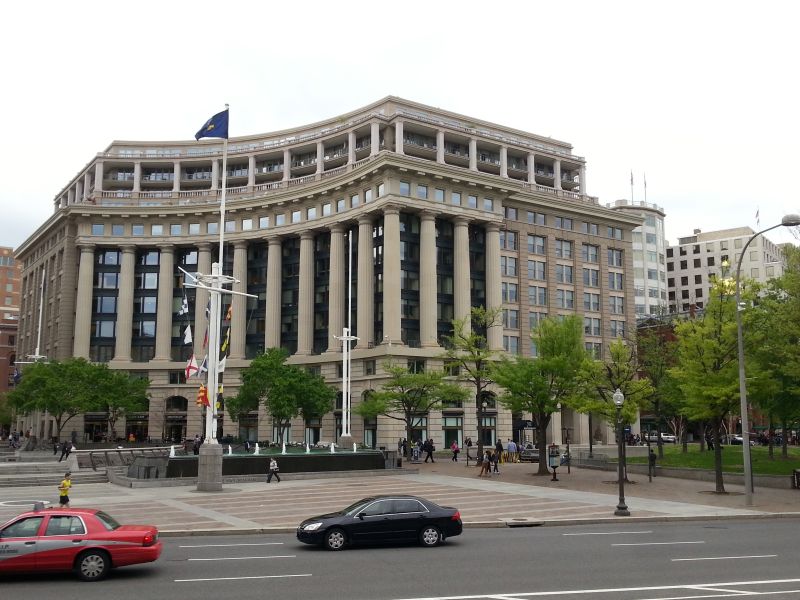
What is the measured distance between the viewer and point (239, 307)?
9306 cm

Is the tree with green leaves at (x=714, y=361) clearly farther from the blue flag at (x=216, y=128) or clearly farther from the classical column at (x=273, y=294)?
the classical column at (x=273, y=294)

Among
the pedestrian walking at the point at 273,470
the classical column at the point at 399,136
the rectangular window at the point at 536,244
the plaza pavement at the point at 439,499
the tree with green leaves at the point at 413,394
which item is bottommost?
the plaza pavement at the point at 439,499

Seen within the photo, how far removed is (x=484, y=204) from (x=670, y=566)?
70.0 meters

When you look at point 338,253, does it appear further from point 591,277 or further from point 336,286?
point 591,277

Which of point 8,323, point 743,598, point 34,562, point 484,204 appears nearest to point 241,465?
point 34,562

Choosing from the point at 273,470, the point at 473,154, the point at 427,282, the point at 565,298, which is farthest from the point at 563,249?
the point at 273,470

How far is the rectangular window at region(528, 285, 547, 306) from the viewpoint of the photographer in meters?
90.2

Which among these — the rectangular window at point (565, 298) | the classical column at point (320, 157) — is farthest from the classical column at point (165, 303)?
the rectangular window at point (565, 298)

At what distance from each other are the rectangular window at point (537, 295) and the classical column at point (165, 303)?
4744 centimetres

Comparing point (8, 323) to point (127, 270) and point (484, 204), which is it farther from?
point (484, 204)

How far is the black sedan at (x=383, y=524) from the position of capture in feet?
65.1

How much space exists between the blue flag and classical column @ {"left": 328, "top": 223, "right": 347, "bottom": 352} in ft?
154

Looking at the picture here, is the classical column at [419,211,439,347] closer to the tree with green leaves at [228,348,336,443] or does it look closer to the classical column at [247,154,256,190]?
the tree with green leaves at [228,348,336,443]

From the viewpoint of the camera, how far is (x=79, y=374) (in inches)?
3049
